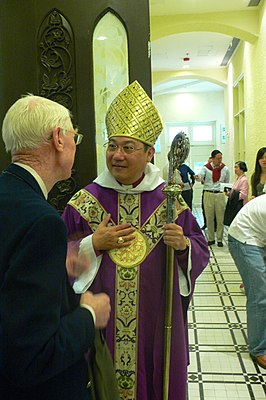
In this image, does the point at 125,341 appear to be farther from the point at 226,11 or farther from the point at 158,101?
the point at 158,101

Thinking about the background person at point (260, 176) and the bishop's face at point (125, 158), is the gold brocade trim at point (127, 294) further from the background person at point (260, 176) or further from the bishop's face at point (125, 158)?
the background person at point (260, 176)

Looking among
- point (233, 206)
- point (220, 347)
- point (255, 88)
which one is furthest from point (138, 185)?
point (255, 88)

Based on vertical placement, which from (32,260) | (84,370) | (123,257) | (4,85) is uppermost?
(4,85)

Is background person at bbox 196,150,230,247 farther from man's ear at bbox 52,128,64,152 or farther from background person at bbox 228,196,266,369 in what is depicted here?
man's ear at bbox 52,128,64,152

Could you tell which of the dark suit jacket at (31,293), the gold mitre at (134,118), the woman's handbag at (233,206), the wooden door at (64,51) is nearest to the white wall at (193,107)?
the woman's handbag at (233,206)

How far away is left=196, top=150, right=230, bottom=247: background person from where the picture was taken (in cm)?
644

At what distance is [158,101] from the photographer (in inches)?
511

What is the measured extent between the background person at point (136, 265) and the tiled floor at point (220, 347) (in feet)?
3.13

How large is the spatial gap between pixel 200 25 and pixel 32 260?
5.28 metres

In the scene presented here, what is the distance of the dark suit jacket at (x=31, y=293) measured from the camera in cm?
→ 84

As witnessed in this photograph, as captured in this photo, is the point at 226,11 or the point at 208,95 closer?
the point at 226,11

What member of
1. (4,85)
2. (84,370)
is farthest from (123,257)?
(4,85)

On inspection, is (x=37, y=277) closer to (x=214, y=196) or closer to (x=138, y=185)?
(x=138, y=185)

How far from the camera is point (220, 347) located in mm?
3104
